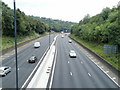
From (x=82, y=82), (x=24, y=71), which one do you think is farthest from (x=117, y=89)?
(x=24, y=71)

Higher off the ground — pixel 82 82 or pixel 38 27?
pixel 38 27

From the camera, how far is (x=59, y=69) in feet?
107

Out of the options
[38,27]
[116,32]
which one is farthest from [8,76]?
[38,27]

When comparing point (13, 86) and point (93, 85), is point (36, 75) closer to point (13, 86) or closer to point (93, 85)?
point (13, 86)

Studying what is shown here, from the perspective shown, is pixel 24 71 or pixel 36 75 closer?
pixel 36 75

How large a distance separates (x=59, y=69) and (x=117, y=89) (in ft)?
41.3

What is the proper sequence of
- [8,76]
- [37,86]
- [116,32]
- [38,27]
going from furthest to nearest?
[38,27] < [116,32] < [8,76] < [37,86]

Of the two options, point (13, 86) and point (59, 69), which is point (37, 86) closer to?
point (13, 86)

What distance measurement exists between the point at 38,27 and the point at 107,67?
104758 millimetres

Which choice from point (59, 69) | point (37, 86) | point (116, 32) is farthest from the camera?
point (116, 32)

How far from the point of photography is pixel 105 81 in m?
25.8

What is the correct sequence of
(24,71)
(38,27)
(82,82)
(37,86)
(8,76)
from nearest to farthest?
(37,86)
(82,82)
(8,76)
(24,71)
(38,27)

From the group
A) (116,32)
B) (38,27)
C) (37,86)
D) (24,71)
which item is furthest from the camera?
(38,27)

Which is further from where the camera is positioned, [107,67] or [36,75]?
[107,67]
